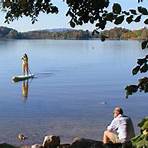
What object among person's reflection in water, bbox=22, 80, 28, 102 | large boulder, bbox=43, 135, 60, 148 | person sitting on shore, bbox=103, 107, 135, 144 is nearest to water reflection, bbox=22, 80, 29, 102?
person's reflection in water, bbox=22, 80, 28, 102

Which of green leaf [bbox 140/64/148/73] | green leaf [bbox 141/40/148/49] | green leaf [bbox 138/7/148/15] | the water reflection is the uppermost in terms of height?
green leaf [bbox 138/7/148/15]

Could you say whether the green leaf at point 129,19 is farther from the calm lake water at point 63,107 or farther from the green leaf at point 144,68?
the calm lake water at point 63,107

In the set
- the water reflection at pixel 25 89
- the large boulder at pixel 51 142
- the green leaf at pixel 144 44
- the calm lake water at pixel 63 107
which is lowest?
the water reflection at pixel 25 89

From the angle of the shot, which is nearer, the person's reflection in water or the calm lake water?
the calm lake water

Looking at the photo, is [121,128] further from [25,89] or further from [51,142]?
[25,89]

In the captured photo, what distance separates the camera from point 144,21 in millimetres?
2477

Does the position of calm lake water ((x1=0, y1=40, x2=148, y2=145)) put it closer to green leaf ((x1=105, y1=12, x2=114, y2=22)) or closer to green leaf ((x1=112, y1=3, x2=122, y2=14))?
green leaf ((x1=105, y1=12, x2=114, y2=22))

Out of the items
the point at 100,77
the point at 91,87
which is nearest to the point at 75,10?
the point at 91,87

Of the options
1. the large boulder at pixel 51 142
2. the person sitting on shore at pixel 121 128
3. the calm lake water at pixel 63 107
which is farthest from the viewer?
the calm lake water at pixel 63 107

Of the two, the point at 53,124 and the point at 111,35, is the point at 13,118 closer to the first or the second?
the point at 53,124

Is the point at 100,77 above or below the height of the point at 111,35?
below

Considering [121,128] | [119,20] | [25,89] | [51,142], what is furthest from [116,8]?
[25,89]

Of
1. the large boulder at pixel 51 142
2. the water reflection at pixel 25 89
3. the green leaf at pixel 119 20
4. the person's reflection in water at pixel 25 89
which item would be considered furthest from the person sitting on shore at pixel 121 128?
the person's reflection in water at pixel 25 89

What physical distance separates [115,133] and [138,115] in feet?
34.2
